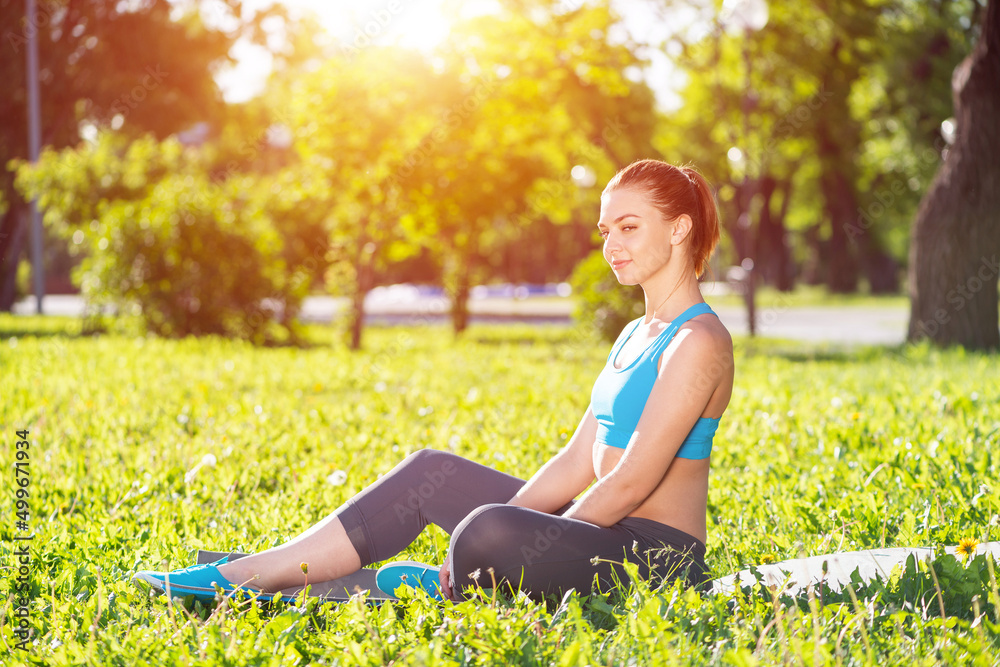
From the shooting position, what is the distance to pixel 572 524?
2516mm

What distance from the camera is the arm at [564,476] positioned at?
2.89 metres

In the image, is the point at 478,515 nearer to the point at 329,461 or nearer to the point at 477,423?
the point at 329,461

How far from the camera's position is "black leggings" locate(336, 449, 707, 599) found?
2.46m

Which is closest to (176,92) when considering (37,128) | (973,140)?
(37,128)

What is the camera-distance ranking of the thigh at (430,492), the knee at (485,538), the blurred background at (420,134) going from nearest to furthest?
the knee at (485,538) → the thigh at (430,492) → the blurred background at (420,134)

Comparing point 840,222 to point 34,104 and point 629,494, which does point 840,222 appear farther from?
point 629,494

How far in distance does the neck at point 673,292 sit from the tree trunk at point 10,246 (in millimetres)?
22923

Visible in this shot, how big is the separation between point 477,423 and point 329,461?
57.4 inches
